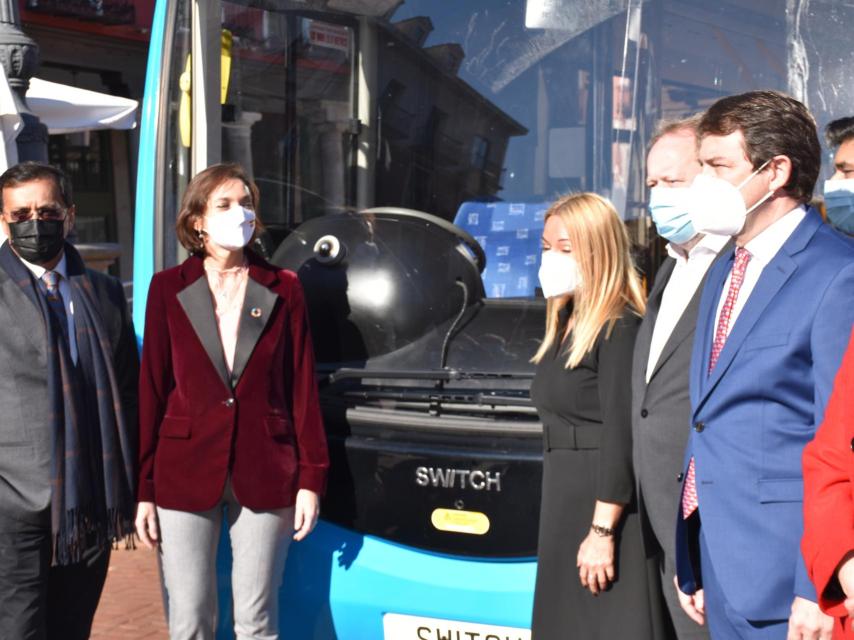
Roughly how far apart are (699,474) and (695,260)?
60cm

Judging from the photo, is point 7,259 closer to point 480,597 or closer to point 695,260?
Result: point 480,597

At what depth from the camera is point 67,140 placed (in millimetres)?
13953

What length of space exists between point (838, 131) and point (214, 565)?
2.19 meters

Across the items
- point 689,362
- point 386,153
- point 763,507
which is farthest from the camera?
point 386,153

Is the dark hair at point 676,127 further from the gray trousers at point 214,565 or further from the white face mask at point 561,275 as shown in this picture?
the gray trousers at point 214,565

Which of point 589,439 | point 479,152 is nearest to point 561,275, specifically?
point 589,439

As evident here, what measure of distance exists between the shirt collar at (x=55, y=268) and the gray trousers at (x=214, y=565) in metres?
0.73

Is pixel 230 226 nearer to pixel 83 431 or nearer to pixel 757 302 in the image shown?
pixel 83 431

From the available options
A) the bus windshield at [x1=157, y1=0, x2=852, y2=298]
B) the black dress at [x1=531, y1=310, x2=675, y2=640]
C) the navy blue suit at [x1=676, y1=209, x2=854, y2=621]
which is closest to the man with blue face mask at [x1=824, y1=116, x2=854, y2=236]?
the bus windshield at [x1=157, y1=0, x2=852, y2=298]

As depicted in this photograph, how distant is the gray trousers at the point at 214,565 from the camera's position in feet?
11.2

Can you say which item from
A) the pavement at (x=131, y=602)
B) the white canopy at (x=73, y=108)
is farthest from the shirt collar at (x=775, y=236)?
the white canopy at (x=73, y=108)

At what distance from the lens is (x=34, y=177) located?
339cm

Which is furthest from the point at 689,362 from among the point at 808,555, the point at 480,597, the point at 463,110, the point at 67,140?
the point at 67,140

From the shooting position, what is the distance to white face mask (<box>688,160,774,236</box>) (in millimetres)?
2387
